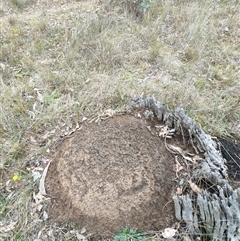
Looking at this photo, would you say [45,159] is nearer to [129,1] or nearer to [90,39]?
[90,39]

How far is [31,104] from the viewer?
2947 mm

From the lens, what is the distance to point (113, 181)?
78.8 inches

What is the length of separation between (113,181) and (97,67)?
5.52ft

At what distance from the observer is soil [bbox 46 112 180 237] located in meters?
1.93

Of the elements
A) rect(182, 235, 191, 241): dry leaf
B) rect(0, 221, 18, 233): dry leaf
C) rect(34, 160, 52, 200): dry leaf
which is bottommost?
rect(0, 221, 18, 233): dry leaf

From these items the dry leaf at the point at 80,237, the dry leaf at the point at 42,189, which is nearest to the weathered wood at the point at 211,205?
the dry leaf at the point at 80,237

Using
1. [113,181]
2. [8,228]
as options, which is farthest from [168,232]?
[8,228]

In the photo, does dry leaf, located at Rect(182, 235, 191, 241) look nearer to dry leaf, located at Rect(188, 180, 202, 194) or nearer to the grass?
dry leaf, located at Rect(188, 180, 202, 194)

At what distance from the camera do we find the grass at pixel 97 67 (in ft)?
8.64

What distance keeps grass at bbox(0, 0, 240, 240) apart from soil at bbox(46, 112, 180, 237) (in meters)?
0.23

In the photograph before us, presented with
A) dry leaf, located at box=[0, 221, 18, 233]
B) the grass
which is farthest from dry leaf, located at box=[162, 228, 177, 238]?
dry leaf, located at box=[0, 221, 18, 233]

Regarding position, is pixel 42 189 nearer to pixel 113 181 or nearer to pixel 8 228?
pixel 8 228

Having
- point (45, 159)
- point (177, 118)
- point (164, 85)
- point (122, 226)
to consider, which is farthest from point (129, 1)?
point (122, 226)

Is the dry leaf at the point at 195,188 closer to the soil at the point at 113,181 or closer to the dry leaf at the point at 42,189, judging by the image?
the soil at the point at 113,181
